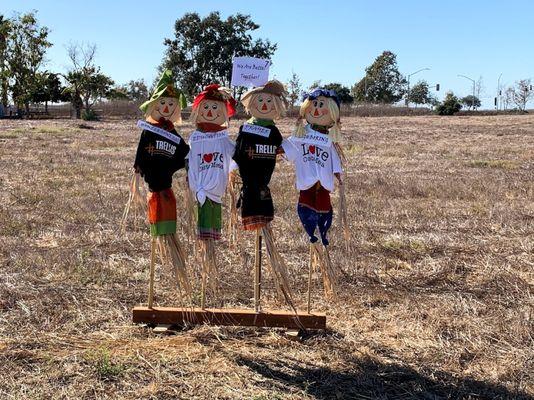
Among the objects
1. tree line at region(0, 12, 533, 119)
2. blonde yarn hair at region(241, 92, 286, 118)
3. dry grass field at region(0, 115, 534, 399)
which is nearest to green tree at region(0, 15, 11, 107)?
tree line at region(0, 12, 533, 119)

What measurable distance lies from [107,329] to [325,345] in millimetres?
1493

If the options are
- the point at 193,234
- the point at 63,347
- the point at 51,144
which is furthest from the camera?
the point at 51,144

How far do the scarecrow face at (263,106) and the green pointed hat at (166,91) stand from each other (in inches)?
18.4

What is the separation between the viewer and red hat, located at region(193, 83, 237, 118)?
387cm

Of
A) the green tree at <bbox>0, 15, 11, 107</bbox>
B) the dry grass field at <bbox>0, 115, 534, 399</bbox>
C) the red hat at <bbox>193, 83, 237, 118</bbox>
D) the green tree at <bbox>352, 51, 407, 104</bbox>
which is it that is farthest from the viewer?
the green tree at <bbox>352, 51, 407, 104</bbox>

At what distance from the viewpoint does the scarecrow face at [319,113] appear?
388cm

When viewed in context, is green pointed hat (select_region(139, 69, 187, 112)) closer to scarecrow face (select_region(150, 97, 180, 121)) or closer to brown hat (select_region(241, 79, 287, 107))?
scarecrow face (select_region(150, 97, 180, 121))

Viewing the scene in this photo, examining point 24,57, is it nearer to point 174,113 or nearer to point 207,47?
point 207,47

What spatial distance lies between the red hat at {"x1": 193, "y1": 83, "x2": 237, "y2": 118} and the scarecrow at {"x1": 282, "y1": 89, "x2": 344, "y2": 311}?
43cm

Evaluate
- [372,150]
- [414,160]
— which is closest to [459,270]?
[414,160]

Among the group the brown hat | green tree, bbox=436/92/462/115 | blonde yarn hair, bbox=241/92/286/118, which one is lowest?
blonde yarn hair, bbox=241/92/286/118

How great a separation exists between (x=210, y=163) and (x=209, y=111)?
34 centimetres

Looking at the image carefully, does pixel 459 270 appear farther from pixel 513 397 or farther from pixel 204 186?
pixel 204 186

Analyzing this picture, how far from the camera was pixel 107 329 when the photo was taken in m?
4.14
